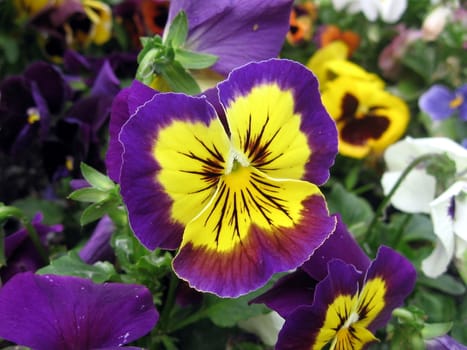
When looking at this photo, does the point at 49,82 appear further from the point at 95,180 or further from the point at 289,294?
the point at 289,294

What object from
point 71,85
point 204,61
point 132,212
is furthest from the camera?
point 71,85

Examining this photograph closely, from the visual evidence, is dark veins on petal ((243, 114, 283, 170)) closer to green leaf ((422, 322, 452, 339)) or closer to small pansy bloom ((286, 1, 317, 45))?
green leaf ((422, 322, 452, 339))

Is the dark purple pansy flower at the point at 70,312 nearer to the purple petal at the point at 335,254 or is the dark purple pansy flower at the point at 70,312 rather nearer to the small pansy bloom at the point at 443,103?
the purple petal at the point at 335,254

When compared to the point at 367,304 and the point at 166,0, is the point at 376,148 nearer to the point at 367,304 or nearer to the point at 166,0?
the point at 166,0

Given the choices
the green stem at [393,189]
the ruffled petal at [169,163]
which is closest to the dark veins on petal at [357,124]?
the green stem at [393,189]

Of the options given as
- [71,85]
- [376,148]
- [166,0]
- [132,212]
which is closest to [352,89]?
[376,148]

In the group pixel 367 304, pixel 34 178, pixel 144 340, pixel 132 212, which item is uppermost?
pixel 132 212

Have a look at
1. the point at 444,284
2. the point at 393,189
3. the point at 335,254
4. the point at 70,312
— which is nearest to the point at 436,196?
the point at 393,189

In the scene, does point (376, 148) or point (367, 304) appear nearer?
point (367, 304)
